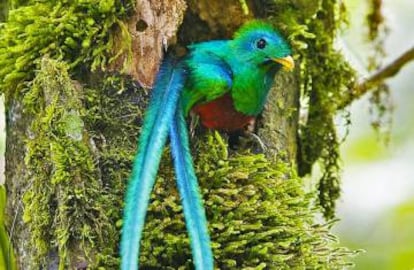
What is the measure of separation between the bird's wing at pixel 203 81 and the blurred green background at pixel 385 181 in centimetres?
121

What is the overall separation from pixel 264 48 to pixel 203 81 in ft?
0.71

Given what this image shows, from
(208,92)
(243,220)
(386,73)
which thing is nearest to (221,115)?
(208,92)

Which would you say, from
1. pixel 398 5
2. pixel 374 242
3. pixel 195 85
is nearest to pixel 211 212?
pixel 195 85

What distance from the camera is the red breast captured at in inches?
87.7

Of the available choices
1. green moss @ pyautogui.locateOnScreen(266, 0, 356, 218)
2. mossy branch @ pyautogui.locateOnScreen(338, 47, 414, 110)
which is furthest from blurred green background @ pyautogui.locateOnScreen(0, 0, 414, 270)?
green moss @ pyautogui.locateOnScreen(266, 0, 356, 218)

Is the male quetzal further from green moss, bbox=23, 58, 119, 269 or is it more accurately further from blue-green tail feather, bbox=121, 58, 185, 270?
green moss, bbox=23, 58, 119, 269

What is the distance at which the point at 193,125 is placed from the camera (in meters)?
2.28

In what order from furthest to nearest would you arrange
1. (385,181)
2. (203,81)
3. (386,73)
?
(385,181) < (386,73) < (203,81)

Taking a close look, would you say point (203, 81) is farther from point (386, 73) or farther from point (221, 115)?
point (386, 73)

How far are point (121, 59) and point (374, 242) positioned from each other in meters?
1.78

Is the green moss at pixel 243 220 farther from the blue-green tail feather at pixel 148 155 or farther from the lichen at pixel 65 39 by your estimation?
the lichen at pixel 65 39

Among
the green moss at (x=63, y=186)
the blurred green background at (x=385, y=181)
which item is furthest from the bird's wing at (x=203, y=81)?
the blurred green background at (x=385, y=181)

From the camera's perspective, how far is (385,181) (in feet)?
12.1

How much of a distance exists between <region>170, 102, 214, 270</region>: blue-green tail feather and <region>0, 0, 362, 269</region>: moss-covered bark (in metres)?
0.14
